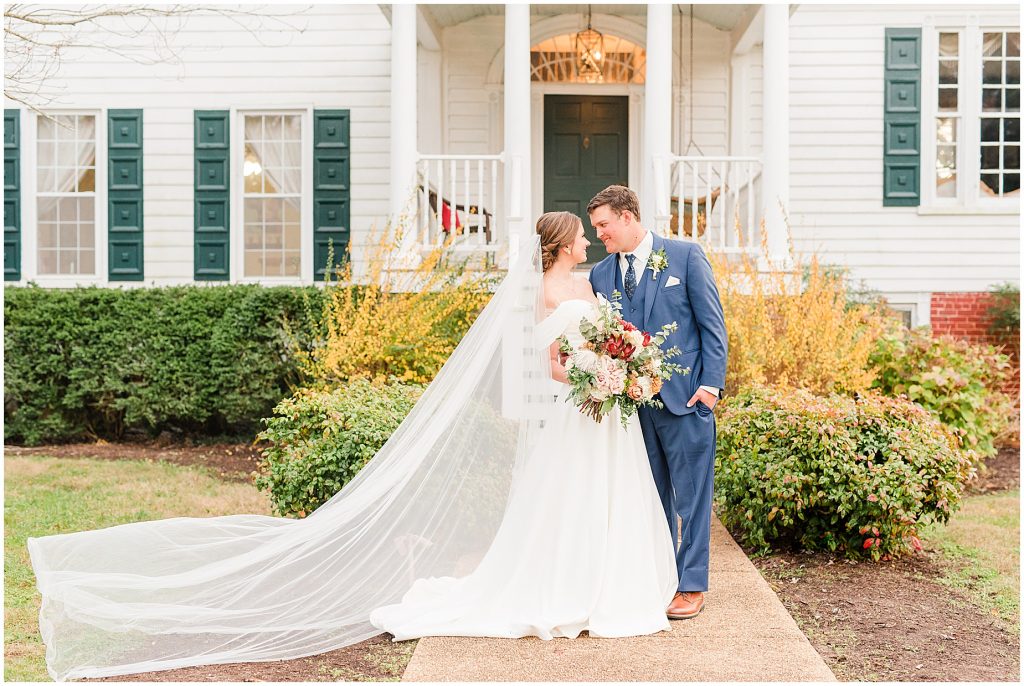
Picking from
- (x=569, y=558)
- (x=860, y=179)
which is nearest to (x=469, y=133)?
(x=860, y=179)

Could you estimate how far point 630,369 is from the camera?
183 inches

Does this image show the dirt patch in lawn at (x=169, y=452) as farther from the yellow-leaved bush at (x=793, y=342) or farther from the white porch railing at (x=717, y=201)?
the white porch railing at (x=717, y=201)

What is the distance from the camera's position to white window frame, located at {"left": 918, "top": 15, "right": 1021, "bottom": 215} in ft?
38.8

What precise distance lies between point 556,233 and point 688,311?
786 millimetres

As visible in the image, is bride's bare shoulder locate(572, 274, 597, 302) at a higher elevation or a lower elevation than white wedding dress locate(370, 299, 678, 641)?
higher

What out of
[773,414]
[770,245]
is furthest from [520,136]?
[773,414]

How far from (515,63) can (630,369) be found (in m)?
6.18

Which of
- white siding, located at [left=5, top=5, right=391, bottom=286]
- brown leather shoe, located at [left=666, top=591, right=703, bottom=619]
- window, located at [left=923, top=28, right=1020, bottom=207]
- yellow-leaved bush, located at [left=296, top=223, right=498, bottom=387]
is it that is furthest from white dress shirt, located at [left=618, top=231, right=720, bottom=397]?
window, located at [left=923, top=28, right=1020, bottom=207]

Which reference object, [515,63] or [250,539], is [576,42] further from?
[250,539]

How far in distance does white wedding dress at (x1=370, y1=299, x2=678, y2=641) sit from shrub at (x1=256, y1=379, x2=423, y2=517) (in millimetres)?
1218

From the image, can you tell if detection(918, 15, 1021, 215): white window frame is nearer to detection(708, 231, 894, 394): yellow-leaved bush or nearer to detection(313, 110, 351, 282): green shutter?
detection(708, 231, 894, 394): yellow-leaved bush

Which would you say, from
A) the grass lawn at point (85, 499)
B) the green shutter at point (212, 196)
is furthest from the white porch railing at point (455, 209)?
the grass lawn at point (85, 499)

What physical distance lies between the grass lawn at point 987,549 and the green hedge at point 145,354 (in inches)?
256

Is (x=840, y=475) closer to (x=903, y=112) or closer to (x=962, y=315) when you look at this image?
(x=962, y=315)
